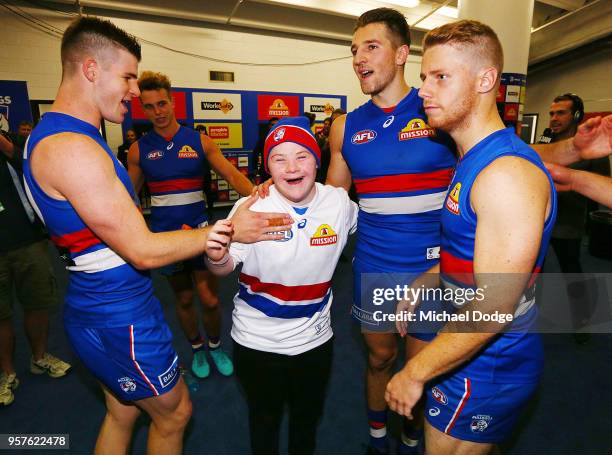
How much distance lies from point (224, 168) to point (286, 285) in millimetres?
1608

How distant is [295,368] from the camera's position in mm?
1607

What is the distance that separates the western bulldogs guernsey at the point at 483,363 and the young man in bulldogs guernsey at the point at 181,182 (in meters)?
1.74

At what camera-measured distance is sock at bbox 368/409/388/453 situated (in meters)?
2.10

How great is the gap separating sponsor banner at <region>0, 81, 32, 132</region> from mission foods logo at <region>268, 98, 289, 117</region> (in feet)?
15.9

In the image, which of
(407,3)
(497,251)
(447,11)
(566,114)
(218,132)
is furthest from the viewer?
(218,132)

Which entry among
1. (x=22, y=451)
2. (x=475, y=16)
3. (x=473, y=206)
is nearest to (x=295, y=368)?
(x=473, y=206)

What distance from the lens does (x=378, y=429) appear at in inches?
83.2

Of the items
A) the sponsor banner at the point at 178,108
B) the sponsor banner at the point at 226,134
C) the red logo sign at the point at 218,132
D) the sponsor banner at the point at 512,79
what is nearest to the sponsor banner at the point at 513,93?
the sponsor banner at the point at 512,79

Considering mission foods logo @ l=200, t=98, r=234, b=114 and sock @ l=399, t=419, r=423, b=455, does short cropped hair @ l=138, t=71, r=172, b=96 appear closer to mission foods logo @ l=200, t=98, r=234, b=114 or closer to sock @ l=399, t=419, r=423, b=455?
sock @ l=399, t=419, r=423, b=455

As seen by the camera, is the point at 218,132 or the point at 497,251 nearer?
the point at 497,251

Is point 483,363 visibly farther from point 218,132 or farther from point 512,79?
point 218,132

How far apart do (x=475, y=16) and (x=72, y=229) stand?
16.1 feet

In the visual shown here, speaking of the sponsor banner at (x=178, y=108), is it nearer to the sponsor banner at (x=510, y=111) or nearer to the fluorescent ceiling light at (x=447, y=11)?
the fluorescent ceiling light at (x=447, y=11)

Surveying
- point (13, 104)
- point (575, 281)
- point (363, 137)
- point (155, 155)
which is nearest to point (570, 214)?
point (575, 281)
